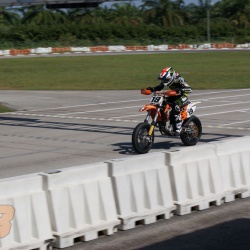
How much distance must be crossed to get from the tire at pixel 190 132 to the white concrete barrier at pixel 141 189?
5.92 metres

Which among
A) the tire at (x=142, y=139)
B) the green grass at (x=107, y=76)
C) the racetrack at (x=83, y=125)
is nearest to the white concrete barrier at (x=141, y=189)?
the racetrack at (x=83, y=125)

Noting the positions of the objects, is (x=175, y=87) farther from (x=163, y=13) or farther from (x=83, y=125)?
(x=163, y=13)

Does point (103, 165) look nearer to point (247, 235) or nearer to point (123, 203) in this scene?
point (123, 203)

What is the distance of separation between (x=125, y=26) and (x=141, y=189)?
106m

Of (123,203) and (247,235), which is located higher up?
(123,203)

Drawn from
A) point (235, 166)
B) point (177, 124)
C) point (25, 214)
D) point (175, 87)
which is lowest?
point (235, 166)

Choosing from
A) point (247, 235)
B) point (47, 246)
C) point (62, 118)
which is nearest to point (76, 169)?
point (47, 246)

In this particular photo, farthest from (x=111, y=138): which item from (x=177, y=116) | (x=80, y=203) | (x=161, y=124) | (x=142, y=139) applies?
(x=80, y=203)

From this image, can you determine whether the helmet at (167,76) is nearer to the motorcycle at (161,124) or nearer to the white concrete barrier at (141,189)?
the motorcycle at (161,124)

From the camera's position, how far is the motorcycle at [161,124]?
15.0 meters

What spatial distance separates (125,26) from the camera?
373 ft

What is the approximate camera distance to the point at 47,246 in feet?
27.8

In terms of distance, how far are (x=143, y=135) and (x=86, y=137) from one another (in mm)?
3518

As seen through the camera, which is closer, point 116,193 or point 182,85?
point 116,193
